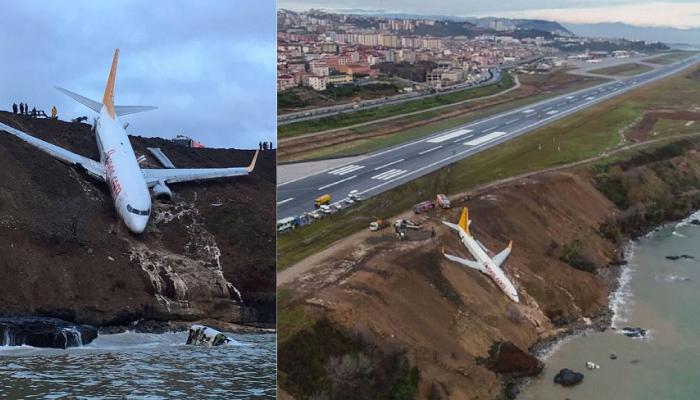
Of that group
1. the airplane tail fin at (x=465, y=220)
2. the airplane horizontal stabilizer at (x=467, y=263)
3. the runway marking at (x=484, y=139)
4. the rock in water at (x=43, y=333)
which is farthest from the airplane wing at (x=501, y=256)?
the rock in water at (x=43, y=333)

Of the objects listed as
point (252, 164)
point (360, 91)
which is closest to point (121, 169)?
point (252, 164)

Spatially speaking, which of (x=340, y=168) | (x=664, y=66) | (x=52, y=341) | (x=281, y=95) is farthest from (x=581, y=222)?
(x=52, y=341)

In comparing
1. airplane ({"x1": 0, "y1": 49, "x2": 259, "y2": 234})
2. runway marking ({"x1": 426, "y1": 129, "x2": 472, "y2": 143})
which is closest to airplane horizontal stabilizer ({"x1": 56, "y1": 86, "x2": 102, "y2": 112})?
airplane ({"x1": 0, "y1": 49, "x2": 259, "y2": 234})

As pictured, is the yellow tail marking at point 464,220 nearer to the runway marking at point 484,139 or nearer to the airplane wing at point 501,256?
the airplane wing at point 501,256

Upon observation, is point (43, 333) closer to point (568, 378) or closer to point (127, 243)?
point (127, 243)

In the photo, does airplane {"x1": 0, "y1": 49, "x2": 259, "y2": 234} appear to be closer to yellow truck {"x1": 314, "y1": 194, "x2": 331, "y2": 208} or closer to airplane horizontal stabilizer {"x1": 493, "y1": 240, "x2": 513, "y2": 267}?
yellow truck {"x1": 314, "y1": 194, "x2": 331, "y2": 208}

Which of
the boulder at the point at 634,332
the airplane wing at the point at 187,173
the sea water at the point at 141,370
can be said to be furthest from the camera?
the airplane wing at the point at 187,173

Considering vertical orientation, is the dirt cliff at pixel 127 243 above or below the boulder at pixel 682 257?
above
